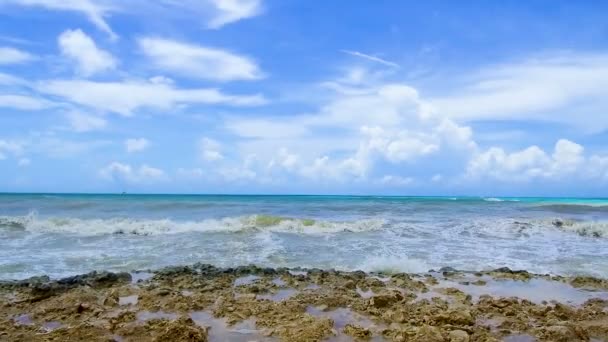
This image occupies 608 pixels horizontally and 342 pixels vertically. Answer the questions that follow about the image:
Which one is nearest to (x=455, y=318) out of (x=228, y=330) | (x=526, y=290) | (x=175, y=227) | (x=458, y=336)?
(x=458, y=336)

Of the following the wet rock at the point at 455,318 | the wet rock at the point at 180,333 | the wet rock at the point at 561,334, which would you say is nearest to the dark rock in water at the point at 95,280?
the wet rock at the point at 180,333

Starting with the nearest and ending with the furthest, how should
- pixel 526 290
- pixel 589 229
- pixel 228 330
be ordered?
1. pixel 228 330
2. pixel 526 290
3. pixel 589 229

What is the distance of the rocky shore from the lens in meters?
5.82

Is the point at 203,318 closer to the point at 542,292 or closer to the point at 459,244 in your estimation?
the point at 542,292

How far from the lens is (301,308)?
704cm

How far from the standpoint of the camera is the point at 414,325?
20.2 feet

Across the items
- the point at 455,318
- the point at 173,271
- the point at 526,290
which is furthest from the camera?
the point at 173,271

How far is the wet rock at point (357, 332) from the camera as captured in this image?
5781 millimetres

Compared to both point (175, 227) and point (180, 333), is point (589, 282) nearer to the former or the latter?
point (180, 333)

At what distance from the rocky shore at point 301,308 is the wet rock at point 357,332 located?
1 centimetres

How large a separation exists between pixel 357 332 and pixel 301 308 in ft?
4.45

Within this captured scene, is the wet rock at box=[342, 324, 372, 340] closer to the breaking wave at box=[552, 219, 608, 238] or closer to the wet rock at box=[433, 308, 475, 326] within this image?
the wet rock at box=[433, 308, 475, 326]

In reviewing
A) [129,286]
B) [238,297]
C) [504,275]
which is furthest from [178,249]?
[504,275]

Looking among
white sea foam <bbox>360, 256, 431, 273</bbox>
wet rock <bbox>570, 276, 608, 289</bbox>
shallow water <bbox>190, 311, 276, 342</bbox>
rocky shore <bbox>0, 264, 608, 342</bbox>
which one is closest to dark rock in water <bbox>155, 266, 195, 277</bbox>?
rocky shore <bbox>0, 264, 608, 342</bbox>
